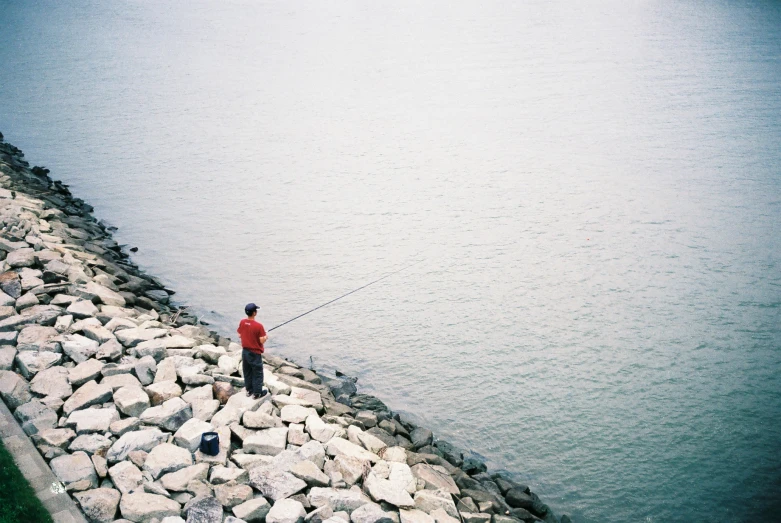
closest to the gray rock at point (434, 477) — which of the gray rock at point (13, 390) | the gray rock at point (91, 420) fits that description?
the gray rock at point (91, 420)

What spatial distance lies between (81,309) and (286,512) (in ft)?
17.6

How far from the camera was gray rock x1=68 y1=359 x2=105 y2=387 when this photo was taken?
7.74 m

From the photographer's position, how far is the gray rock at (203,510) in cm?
588

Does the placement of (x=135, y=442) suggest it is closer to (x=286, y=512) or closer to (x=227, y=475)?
(x=227, y=475)

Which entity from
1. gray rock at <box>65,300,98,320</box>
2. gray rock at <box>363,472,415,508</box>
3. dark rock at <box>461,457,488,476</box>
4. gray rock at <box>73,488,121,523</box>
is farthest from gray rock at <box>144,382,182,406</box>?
dark rock at <box>461,457,488,476</box>

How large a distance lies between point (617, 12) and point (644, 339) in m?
37.3

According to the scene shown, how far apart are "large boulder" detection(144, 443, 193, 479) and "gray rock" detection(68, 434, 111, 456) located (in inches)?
20.6

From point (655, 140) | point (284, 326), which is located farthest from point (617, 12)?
point (284, 326)

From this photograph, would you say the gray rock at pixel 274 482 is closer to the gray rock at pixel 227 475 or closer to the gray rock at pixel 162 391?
the gray rock at pixel 227 475

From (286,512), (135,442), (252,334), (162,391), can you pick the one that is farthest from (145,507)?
(252,334)

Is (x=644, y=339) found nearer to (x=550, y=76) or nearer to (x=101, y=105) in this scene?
(x=550, y=76)

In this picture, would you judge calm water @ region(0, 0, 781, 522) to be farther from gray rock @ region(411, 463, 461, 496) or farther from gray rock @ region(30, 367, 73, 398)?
gray rock @ region(30, 367, 73, 398)

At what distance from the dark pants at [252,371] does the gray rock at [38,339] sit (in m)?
2.76

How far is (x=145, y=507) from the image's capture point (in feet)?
19.3
